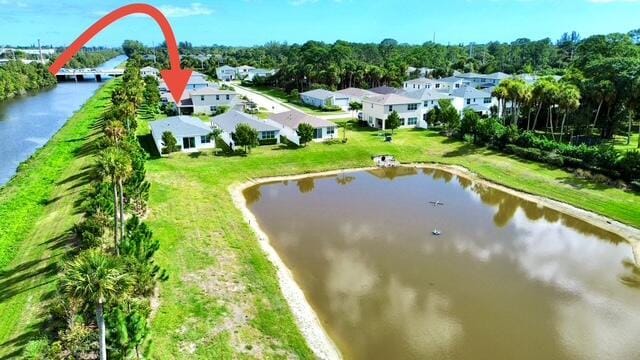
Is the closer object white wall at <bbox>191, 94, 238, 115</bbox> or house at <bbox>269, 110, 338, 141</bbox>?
house at <bbox>269, 110, 338, 141</bbox>

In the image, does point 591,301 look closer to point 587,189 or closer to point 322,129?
point 587,189

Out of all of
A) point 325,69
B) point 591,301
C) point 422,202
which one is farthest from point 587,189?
point 325,69

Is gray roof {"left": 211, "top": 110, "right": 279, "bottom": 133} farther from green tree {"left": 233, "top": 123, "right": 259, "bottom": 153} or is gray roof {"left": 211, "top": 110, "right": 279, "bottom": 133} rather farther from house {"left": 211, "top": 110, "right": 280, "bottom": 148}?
green tree {"left": 233, "top": 123, "right": 259, "bottom": 153}

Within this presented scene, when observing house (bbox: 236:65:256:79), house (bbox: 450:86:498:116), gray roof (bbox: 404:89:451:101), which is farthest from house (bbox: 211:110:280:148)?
house (bbox: 236:65:256:79)

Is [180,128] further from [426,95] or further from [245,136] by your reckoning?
[426,95]

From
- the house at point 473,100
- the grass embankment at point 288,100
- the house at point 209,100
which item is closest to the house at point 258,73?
the grass embankment at point 288,100
